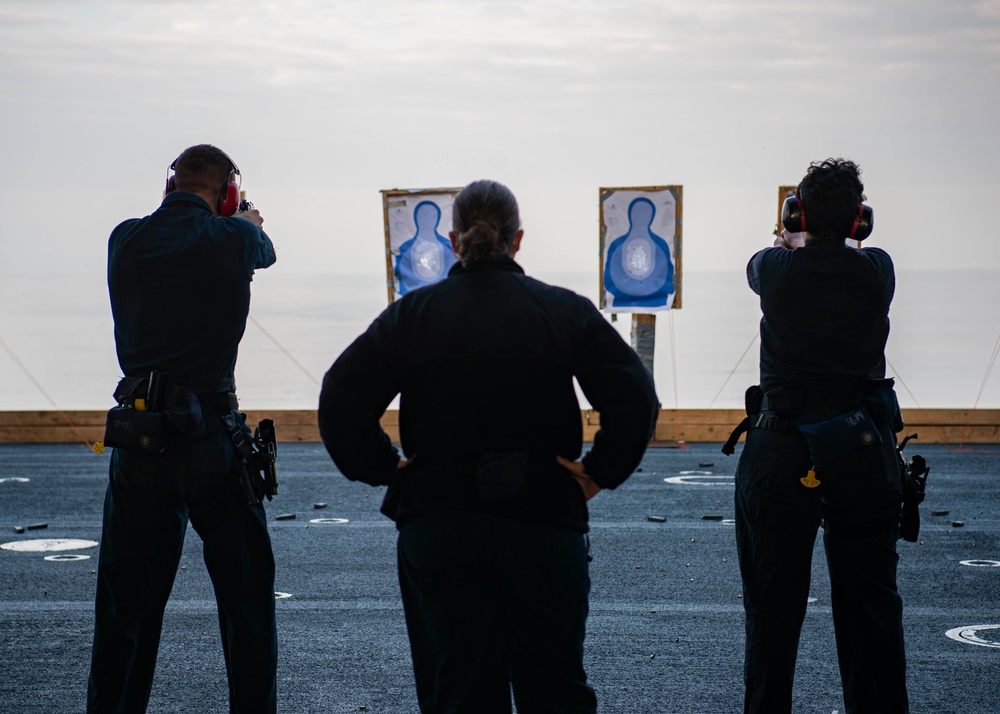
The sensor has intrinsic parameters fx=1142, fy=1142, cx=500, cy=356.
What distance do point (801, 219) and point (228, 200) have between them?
61.7 inches

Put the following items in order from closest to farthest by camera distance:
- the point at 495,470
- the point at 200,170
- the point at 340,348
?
the point at 495,470, the point at 200,170, the point at 340,348

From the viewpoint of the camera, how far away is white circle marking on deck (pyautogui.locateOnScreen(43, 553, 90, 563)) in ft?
18.3

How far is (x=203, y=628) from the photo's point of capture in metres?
4.37

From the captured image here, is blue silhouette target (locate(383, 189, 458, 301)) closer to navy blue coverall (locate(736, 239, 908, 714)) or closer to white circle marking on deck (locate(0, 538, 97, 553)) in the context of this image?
white circle marking on deck (locate(0, 538, 97, 553))

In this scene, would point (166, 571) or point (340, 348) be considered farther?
point (340, 348)

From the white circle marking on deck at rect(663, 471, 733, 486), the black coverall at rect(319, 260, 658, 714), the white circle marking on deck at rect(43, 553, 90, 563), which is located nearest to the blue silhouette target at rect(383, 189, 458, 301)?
the white circle marking on deck at rect(663, 471, 733, 486)

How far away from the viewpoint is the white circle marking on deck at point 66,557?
5.59 metres

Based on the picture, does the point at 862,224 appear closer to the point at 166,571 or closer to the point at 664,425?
the point at 166,571

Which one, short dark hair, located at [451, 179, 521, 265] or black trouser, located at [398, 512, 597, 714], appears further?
short dark hair, located at [451, 179, 521, 265]

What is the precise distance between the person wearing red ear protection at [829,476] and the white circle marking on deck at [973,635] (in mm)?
1323

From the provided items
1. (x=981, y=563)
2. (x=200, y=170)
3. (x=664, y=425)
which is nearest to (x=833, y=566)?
(x=200, y=170)

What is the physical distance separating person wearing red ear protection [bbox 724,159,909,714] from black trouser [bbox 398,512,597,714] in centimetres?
87

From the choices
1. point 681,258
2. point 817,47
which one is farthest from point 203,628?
point 817,47

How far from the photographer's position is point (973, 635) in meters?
4.22
